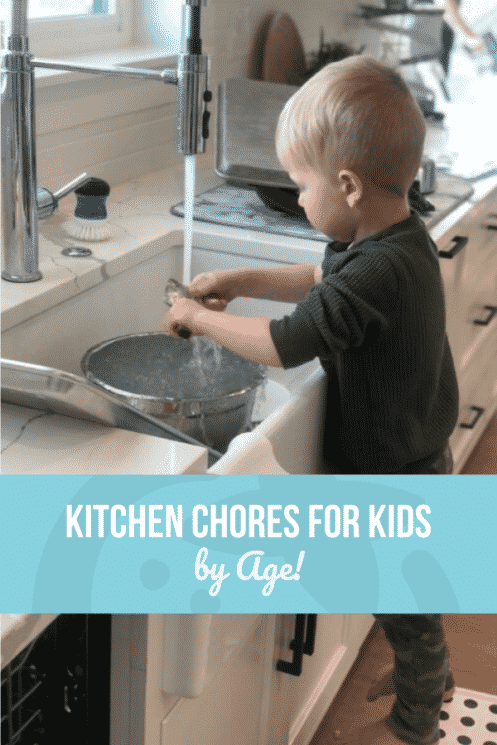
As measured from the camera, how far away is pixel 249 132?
1780mm

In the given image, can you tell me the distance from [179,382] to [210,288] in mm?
194

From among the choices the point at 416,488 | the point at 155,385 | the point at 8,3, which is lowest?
the point at 416,488

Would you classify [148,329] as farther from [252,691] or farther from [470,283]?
[470,283]

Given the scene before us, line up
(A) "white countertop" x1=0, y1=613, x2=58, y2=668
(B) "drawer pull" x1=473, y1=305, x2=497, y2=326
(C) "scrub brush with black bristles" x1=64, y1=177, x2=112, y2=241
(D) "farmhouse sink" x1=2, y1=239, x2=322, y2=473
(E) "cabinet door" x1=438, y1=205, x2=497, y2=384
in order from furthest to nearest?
(B) "drawer pull" x1=473, y1=305, x2=497, y2=326, (E) "cabinet door" x1=438, y1=205, x2=497, y2=384, (C) "scrub brush with black bristles" x1=64, y1=177, x2=112, y2=241, (D) "farmhouse sink" x1=2, y1=239, x2=322, y2=473, (A) "white countertop" x1=0, y1=613, x2=58, y2=668

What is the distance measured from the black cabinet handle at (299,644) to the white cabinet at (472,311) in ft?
2.54

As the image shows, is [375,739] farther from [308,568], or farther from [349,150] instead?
[349,150]

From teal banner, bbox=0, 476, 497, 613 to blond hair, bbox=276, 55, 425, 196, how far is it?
41 centimetres

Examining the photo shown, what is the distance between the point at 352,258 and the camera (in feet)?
3.94

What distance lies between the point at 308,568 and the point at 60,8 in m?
1.35

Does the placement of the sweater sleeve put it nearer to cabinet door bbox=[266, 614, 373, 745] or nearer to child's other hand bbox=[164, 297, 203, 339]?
child's other hand bbox=[164, 297, 203, 339]

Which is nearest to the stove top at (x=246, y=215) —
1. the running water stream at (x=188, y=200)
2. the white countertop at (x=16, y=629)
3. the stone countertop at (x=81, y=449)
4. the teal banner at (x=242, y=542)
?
the running water stream at (x=188, y=200)

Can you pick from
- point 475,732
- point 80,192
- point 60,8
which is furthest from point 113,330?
point 475,732

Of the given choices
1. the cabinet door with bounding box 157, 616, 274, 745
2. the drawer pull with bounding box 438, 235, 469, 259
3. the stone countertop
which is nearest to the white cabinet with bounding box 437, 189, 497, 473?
the drawer pull with bounding box 438, 235, 469, 259

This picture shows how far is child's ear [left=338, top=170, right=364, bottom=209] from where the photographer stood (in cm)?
114
